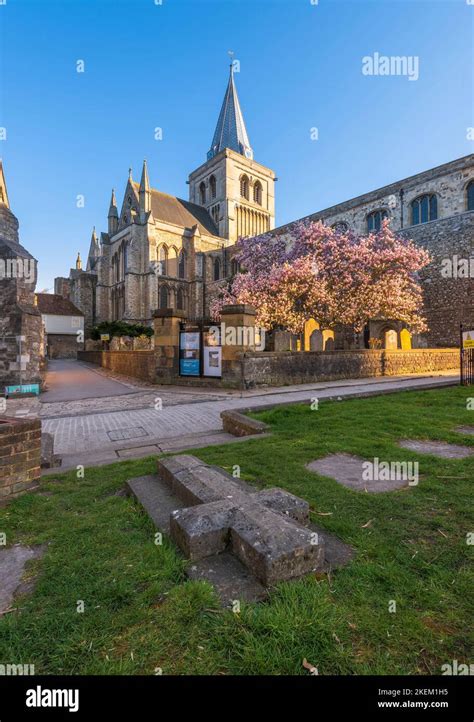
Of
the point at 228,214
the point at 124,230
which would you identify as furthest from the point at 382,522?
the point at 228,214

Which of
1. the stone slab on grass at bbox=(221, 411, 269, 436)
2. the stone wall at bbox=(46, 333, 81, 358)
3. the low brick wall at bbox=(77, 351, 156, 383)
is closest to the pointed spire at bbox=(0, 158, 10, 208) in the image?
the low brick wall at bbox=(77, 351, 156, 383)

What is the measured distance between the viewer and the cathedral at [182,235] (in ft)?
151

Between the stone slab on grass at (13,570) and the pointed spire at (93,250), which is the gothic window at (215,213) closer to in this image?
the pointed spire at (93,250)

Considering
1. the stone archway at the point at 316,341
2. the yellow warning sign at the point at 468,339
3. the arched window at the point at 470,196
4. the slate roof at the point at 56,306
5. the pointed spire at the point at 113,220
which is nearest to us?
the yellow warning sign at the point at 468,339

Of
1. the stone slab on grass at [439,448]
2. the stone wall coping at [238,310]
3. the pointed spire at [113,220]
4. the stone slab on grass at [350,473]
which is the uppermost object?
the pointed spire at [113,220]

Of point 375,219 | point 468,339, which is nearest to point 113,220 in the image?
point 375,219

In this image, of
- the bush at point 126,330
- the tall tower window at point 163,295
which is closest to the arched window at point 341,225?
the bush at point 126,330

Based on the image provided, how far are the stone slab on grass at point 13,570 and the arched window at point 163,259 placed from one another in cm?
4845

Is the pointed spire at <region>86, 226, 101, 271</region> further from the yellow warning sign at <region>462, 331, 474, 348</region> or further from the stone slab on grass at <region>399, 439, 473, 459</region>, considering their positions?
the stone slab on grass at <region>399, 439, 473, 459</region>

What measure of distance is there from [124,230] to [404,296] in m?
41.3

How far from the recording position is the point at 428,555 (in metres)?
2.21

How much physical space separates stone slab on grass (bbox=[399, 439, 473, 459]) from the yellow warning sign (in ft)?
24.8

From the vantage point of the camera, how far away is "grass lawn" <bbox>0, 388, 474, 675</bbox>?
1.48 meters
